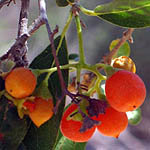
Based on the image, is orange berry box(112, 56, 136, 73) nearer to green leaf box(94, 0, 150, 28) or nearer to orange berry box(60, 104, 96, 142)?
green leaf box(94, 0, 150, 28)

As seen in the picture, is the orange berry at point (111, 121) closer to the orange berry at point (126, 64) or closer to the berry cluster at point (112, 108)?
the berry cluster at point (112, 108)

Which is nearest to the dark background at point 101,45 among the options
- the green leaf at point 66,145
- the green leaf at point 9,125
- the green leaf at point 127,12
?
the green leaf at point 66,145

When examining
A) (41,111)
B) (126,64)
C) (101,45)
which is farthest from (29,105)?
(101,45)

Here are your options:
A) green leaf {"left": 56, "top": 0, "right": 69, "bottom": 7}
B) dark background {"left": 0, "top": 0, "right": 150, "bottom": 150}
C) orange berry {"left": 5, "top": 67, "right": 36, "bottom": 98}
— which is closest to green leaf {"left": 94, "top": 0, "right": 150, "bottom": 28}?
green leaf {"left": 56, "top": 0, "right": 69, "bottom": 7}

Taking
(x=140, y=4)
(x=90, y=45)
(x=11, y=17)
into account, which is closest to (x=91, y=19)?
(x=90, y=45)

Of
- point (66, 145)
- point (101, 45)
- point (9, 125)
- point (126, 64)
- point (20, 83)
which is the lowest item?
point (101, 45)

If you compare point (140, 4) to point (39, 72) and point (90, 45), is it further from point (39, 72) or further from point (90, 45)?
point (90, 45)

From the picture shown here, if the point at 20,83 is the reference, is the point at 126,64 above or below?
below

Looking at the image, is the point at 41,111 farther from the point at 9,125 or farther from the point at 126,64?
the point at 126,64
